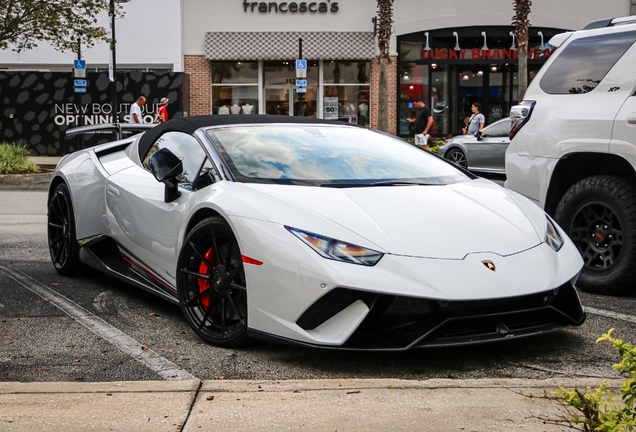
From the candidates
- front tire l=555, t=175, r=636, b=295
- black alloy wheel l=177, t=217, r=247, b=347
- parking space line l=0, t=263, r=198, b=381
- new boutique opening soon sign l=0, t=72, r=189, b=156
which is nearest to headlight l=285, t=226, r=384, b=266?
black alloy wheel l=177, t=217, r=247, b=347

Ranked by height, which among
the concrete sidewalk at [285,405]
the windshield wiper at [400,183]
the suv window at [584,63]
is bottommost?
the concrete sidewalk at [285,405]

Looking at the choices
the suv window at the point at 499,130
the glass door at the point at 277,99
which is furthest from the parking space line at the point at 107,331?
the glass door at the point at 277,99

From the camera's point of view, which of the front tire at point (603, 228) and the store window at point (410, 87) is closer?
the front tire at point (603, 228)

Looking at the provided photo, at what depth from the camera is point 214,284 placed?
15.1 ft

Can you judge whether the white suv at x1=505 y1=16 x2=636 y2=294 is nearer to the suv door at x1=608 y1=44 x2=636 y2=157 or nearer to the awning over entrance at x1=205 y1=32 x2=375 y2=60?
the suv door at x1=608 y1=44 x2=636 y2=157

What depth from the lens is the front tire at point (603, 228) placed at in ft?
19.6

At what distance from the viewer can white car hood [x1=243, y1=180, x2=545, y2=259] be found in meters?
4.21

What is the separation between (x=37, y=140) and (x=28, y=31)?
20.9 feet

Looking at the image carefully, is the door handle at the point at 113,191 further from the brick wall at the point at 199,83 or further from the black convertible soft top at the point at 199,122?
the brick wall at the point at 199,83

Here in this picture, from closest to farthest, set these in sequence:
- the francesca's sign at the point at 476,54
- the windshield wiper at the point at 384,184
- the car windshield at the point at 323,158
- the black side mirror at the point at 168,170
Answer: the windshield wiper at the point at 384,184, the car windshield at the point at 323,158, the black side mirror at the point at 168,170, the francesca's sign at the point at 476,54

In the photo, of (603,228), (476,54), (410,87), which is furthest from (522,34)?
(603,228)

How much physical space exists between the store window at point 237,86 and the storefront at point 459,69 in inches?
222

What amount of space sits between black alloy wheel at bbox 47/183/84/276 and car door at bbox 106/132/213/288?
0.67 m

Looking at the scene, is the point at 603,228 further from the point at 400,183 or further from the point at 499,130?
the point at 499,130
